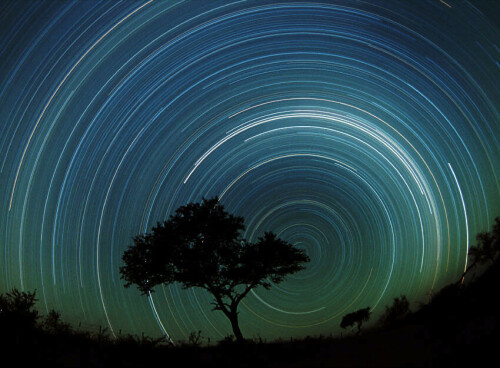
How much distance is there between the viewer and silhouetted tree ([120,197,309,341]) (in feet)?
52.2

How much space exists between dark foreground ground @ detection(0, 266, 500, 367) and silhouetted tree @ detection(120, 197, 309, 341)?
5.40 metres

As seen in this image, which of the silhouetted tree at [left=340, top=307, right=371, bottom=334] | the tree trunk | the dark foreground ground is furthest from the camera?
the silhouetted tree at [left=340, top=307, right=371, bottom=334]

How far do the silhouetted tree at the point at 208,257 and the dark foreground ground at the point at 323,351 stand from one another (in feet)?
17.7

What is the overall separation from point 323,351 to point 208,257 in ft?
27.4

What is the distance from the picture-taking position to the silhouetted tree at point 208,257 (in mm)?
15906

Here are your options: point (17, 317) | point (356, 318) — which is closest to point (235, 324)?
point (17, 317)

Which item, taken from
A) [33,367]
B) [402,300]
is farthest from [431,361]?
[402,300]

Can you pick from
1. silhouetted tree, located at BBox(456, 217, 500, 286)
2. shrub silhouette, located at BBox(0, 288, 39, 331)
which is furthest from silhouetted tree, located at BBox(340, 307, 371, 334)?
shrub silhouette, located at BBox(0, 288, 39, 331)

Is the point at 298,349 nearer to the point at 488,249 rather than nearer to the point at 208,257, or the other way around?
the point at 208,257

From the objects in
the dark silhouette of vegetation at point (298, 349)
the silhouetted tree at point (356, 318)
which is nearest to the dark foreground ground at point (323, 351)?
the dark silhouette of vegetation at point (298, 349)

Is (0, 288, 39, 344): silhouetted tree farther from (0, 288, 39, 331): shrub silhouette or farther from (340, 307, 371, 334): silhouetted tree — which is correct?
(340, 307, 371, 334): silhouetted tree

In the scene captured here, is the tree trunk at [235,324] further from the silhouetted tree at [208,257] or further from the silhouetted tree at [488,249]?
the silhouetted tree at [488,249]

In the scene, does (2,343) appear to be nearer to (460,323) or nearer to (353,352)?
(353,352)

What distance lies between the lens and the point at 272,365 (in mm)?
8281
